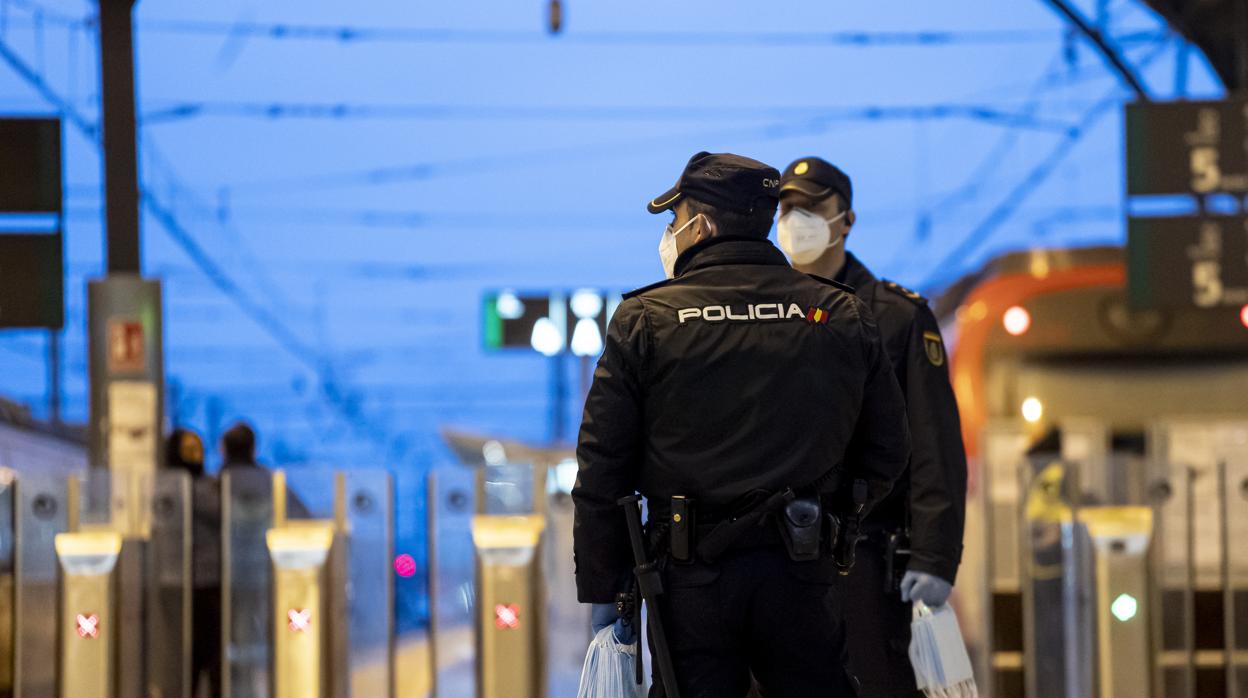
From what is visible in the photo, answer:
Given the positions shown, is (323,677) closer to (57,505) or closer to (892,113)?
(57,505)

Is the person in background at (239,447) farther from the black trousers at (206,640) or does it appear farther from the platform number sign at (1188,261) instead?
the platform number sign at (1188,261)

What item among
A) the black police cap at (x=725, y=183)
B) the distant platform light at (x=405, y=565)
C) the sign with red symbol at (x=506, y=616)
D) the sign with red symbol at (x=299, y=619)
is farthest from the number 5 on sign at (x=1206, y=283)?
the black police cap at (x=725, y=183)

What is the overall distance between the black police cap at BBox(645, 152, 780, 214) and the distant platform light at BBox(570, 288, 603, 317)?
1131 centimetres

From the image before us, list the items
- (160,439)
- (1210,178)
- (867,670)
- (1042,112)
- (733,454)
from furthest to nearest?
(1042,112), (1210,178), (160,439), (867,670), (733,454)

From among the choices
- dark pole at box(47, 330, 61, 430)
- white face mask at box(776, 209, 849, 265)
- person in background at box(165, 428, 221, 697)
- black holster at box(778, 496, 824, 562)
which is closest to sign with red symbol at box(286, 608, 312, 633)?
person in background at box(165, 428, 221, 697)

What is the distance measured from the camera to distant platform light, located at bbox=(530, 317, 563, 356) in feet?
51.1

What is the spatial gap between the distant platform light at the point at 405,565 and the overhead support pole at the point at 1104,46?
6300 millimetres

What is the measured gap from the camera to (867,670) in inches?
200

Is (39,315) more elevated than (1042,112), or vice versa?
(1042,112)

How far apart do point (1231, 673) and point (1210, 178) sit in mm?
3516

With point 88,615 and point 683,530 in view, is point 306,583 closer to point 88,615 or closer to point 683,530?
point 88,615

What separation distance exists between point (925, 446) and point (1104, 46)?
867 centimetres

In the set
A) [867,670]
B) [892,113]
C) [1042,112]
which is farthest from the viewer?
[1042,112]

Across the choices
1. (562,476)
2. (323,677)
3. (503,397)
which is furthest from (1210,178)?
(503,397)
